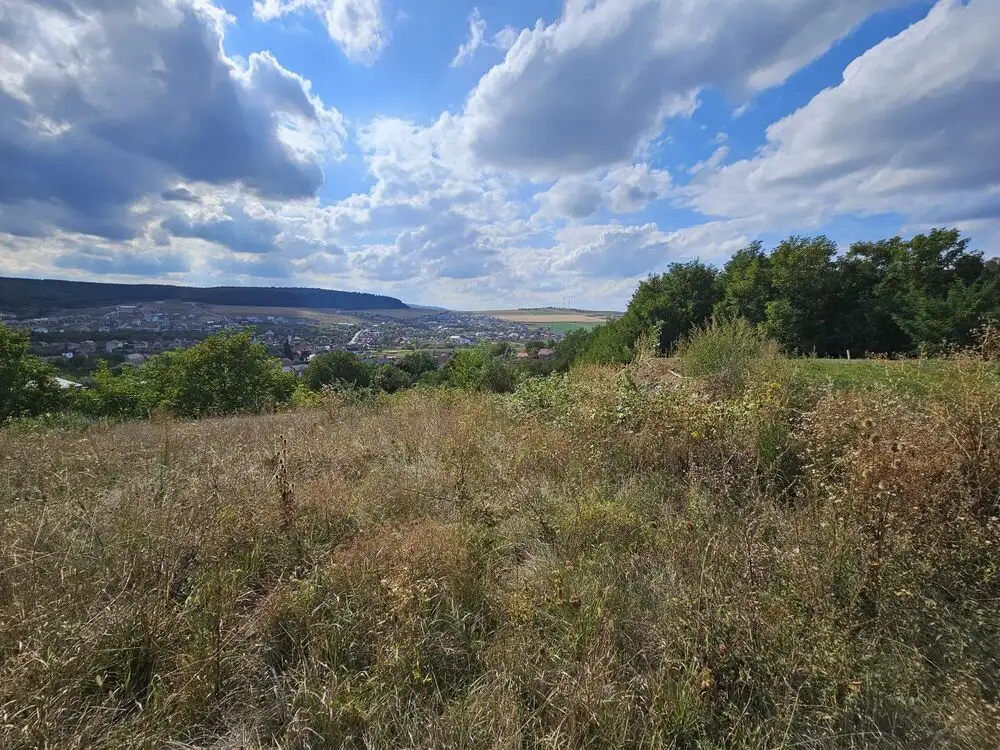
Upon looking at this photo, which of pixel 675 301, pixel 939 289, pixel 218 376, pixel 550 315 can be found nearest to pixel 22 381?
pixel 218 376

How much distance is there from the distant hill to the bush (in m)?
56.4

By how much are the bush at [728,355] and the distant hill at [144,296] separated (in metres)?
56.4

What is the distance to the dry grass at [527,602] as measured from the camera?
1.71 metres

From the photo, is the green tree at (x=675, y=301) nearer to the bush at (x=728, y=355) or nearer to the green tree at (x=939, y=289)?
the green tree at (x=939, y=289)

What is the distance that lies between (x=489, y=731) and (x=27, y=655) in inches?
73.7

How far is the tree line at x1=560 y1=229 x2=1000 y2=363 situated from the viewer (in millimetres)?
20672

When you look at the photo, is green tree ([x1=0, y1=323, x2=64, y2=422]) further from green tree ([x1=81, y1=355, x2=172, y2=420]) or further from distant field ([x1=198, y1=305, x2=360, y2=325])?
distant field ([x1=198, y1=305, x2=360, y2=325])

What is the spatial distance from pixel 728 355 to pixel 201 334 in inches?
1591

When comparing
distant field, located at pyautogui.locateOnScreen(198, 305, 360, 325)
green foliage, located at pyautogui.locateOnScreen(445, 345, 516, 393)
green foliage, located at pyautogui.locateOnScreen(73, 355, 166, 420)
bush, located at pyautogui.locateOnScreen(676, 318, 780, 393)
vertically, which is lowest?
green foliage, located at pyautogui.locateOnScreen(73, 355, 166, 420)

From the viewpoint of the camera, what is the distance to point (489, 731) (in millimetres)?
1662

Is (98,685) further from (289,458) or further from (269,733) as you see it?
(289,458)

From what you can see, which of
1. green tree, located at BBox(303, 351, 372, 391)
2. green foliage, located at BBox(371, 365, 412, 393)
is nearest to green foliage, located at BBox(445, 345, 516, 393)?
green foliage, located at BBox(371, 365, 412, 393)

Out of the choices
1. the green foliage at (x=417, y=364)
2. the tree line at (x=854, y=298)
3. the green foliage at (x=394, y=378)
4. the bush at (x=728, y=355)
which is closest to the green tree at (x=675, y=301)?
the tree line at (x=854, y=298)

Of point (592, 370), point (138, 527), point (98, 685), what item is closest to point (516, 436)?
point (592, 370)
